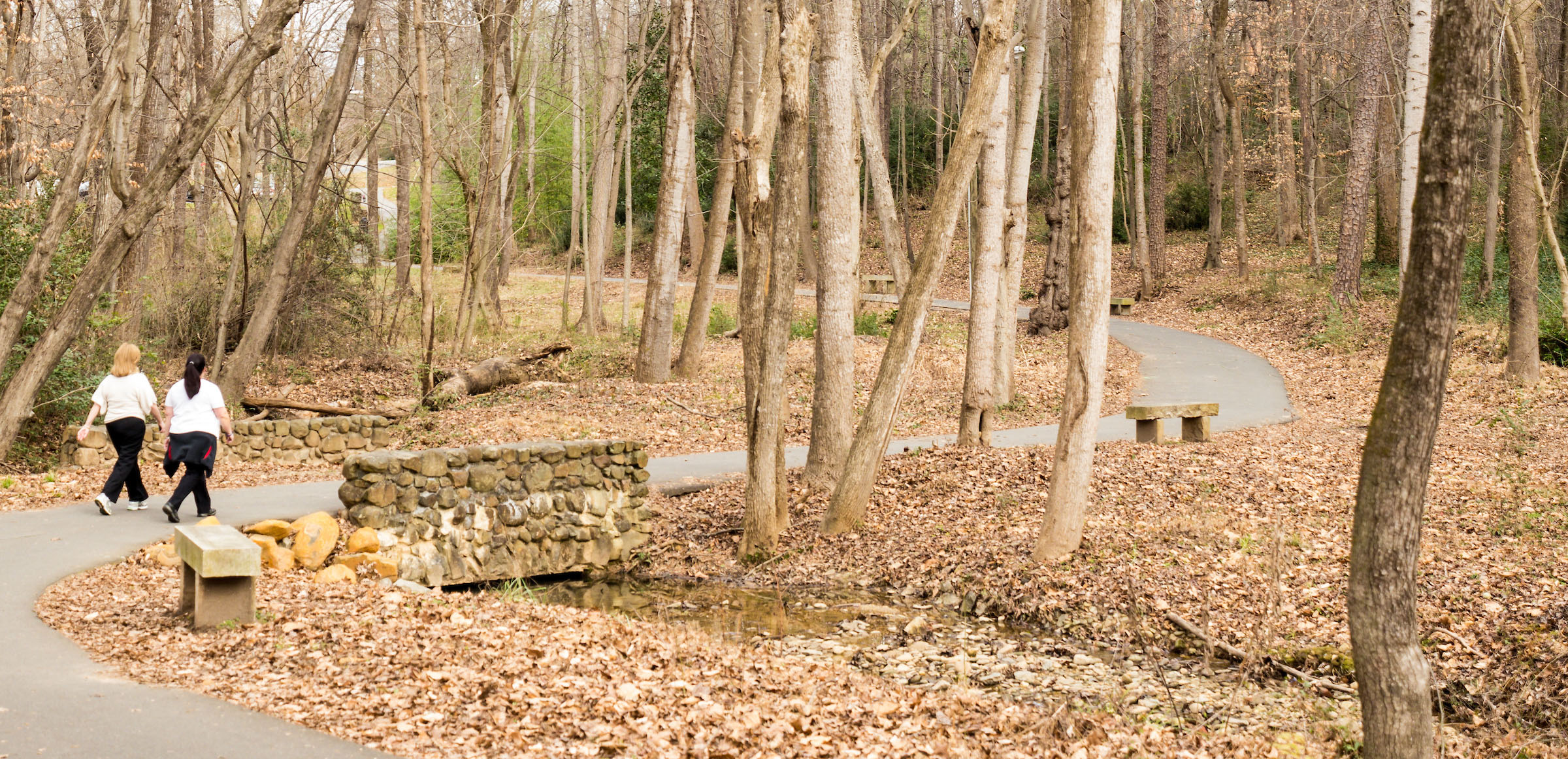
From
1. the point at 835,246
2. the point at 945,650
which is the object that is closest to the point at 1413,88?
the point at 835,246

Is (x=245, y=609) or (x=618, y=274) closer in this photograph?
(x=245, y=609)

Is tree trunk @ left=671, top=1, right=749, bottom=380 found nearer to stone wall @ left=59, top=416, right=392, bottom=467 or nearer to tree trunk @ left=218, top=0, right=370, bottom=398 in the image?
stone wall @ left=59, top=416, right=392, bottom=467

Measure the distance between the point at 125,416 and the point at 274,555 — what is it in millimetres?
2344

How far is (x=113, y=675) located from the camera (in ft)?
17.9

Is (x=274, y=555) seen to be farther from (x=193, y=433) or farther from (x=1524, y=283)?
(x=1524, y=283)

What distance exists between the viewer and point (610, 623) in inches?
292

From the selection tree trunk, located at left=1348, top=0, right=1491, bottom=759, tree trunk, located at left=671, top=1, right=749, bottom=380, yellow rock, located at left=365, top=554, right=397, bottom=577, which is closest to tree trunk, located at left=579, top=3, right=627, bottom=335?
tree trunk, located at left=671, top=1, right=749, bottom=380

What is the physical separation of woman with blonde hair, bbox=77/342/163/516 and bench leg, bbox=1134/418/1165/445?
34.4ft

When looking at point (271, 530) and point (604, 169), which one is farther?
point (604, 169)

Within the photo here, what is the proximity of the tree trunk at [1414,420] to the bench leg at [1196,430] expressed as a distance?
9023 millimetres

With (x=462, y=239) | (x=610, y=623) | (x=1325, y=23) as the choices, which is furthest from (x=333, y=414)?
(x=1325, y=23)

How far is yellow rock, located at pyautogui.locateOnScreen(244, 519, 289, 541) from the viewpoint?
876cm

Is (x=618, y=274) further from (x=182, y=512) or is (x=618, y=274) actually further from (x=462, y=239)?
(x=182, y=512)

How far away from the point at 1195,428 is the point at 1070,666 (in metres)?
6.94
